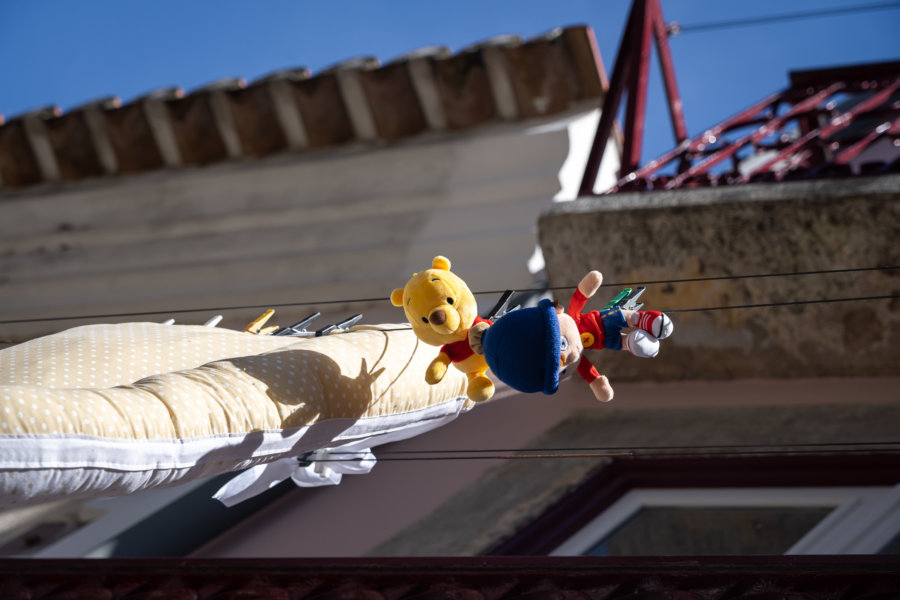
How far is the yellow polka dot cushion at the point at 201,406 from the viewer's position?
1.20 m

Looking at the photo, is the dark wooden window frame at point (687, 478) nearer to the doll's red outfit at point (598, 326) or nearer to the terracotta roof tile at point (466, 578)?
the terracotta roof tile at point (466, 578)

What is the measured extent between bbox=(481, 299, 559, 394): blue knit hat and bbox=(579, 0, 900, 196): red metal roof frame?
4.20 ft

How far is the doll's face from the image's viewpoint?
136 centimetres

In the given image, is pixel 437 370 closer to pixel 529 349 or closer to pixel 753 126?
pixel 529 349

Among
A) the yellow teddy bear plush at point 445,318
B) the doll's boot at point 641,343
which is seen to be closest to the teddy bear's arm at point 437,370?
the yellow teddy bear plush at point 445,318

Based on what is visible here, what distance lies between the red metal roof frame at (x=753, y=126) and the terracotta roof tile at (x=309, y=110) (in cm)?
28

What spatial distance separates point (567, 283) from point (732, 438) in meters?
0.60

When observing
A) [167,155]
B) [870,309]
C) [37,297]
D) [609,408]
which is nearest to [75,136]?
[167,155]

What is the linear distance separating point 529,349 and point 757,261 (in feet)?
3.91

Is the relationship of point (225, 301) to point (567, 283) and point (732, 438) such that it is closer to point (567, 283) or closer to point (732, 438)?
point (567, 283)

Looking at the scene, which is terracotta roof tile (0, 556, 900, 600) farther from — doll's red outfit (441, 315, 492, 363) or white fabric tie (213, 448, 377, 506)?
doll's red outfit (441, 315, 492, 363)

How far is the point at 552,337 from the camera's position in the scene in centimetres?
130

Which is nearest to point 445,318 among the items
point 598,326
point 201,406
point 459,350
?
point 459,350

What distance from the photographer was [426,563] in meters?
Answer: 1.51
